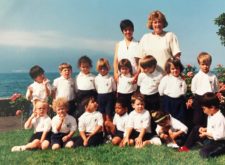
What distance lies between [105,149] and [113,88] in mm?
1483

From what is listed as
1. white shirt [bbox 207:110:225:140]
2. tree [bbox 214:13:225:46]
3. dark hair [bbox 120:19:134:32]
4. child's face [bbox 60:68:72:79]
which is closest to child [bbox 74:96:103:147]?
child's face [bbox 60:68:72:79]

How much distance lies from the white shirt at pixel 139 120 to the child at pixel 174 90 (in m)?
0.40

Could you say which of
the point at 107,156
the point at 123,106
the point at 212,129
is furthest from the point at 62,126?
the point at 212,129

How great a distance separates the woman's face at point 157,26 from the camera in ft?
28.9

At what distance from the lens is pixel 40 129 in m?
9.22

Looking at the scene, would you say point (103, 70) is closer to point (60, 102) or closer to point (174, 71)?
point (60, 102)

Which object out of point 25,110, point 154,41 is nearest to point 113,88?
point 154,41

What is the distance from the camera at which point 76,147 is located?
8.81m

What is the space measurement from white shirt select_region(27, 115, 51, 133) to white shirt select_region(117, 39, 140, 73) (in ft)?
6.40

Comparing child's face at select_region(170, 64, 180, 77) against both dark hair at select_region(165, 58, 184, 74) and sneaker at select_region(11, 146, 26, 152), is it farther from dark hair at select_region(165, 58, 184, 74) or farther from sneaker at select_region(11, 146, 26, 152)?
sneaker at select_region(11, 146, 26, 152)

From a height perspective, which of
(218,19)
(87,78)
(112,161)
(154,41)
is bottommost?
(112,161)

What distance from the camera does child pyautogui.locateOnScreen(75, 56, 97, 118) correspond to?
938cm

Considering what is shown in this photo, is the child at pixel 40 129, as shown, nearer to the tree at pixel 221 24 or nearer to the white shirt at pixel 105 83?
the white shirt at pixel 105 83

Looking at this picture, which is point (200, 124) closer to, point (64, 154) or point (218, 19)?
point (64, 154)
